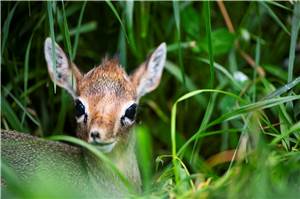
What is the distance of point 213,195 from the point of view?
93.1 inches

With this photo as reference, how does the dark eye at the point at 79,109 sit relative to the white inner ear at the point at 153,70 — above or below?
below

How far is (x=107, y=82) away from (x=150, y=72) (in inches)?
13.5

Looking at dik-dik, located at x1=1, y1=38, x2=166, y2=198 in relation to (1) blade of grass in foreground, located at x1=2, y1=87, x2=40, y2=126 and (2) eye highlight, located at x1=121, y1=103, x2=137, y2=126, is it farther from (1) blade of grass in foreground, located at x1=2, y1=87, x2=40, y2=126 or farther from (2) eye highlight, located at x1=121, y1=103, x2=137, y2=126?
(1) blade of grass in foreground, located at x1=2, y1=87, x2=40, y2=126

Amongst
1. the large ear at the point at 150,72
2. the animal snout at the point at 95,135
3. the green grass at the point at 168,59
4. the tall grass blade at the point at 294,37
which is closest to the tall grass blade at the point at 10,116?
the green grass at the point at 168,59

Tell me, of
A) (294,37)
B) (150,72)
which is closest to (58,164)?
(150,72)

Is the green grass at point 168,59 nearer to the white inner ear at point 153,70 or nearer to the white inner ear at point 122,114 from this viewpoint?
the white inner ear at point 153,70

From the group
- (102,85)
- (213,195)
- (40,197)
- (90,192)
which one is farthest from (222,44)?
(40,197)

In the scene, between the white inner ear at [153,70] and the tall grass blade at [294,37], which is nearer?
the tall grass blade at [294,37]

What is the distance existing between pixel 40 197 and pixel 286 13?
247 cm

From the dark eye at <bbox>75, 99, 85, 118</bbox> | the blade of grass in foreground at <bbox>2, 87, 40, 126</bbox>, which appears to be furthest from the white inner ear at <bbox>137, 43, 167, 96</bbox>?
the blade of grass in foreground at <bbox>2, 87, 40, 126</bbox>

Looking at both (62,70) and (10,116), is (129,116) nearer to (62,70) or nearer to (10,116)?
(62,70)

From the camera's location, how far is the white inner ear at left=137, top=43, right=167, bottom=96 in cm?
365

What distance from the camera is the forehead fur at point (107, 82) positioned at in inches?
132

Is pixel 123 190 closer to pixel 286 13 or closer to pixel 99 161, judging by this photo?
pixel 99 161
